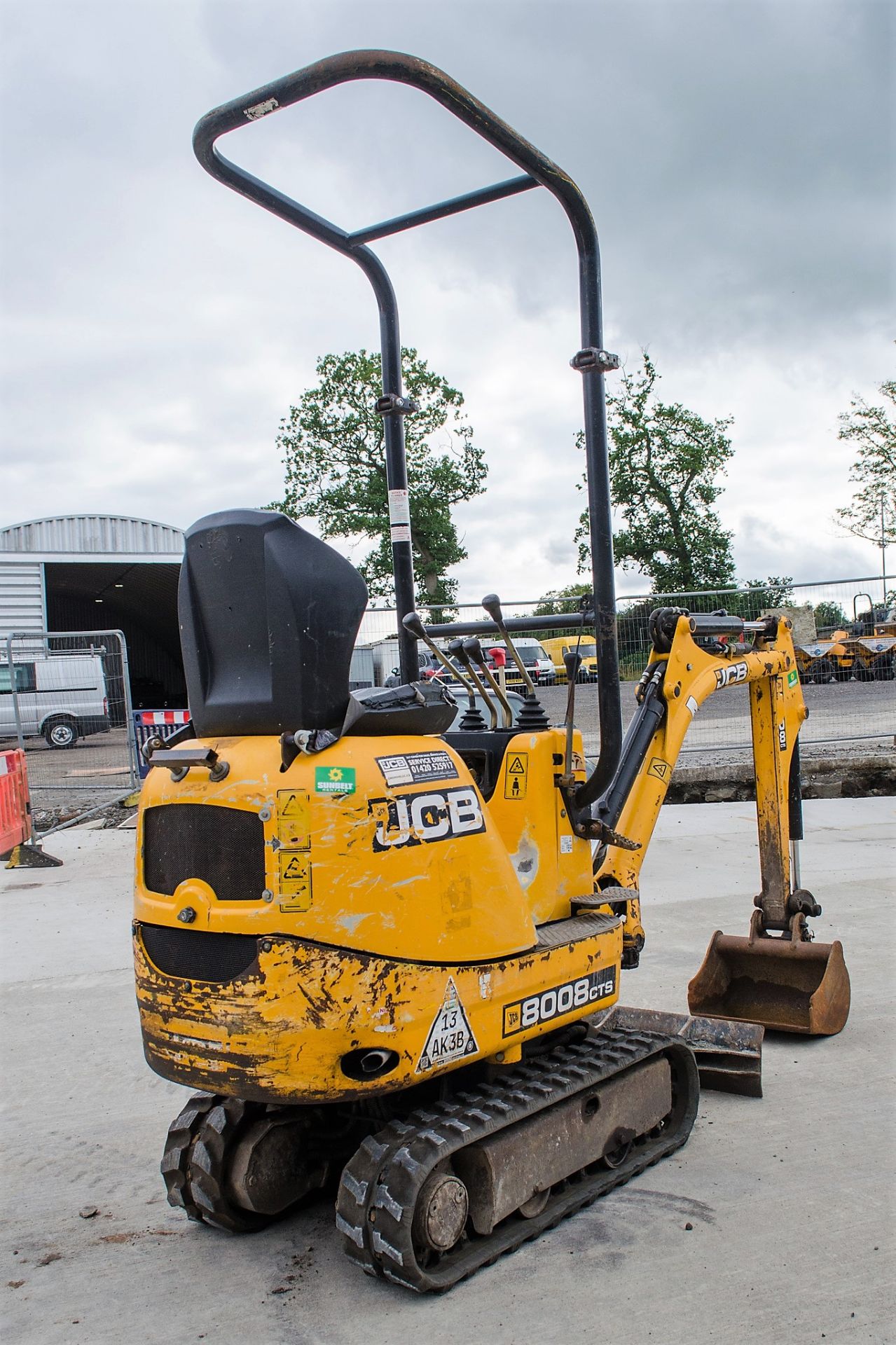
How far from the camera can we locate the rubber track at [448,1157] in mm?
2676

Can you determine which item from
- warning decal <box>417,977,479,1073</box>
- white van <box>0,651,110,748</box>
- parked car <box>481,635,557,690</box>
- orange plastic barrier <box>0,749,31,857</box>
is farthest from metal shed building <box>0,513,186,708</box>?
warning decal <box>417,977,479,1073</box>

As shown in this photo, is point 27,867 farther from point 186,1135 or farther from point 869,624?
point 869,624

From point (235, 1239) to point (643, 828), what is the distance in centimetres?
196

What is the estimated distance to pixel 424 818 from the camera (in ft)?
9.24

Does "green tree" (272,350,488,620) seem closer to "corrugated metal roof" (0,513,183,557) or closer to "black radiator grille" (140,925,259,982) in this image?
"corrugated metal roof" (0,513,183,557)

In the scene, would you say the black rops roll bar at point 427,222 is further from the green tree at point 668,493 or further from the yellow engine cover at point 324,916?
the green tree at point 668,493

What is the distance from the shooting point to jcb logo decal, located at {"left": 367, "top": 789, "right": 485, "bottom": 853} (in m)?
2.71

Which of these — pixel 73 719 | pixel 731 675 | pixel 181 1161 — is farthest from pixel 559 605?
pixel 73 719

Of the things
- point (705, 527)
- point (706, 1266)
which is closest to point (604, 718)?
point (706, 1266)

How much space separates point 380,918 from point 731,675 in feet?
7.50

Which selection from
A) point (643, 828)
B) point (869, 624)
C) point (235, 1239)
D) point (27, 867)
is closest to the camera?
point (235, 1239)

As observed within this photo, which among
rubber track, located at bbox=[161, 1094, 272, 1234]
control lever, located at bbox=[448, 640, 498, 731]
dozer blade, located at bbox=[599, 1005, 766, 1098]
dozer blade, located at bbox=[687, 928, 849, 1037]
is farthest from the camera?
dozer blade, located at bbox=[687, 928, 849, 1037]

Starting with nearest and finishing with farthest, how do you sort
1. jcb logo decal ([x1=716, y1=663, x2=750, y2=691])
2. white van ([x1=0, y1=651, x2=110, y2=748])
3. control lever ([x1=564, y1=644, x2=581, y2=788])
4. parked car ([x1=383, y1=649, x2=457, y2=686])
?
control lever ([x1=564, y1=644, x2=581, y2=788]), parked car ([x1=383, y1=649, x2=457, y2=686]), jcb logo decal ([x1=716, y1=663, x2=750, y2=691]), white van ([x1=0, y1=651, x2=110, y2=748])

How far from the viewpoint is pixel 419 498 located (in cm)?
3403
